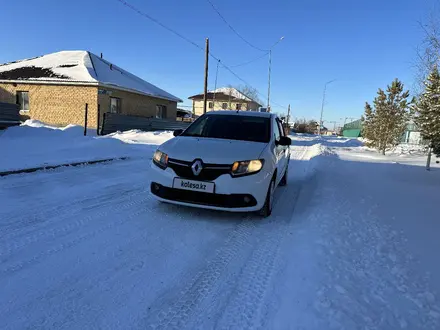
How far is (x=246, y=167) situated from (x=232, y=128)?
4.78ft

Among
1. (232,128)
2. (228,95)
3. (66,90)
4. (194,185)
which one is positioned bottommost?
(194,185)

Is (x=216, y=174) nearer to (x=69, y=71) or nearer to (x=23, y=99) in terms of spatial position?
(x=69, y=71)

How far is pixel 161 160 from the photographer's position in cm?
444

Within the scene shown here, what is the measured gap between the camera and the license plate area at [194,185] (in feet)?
13.2

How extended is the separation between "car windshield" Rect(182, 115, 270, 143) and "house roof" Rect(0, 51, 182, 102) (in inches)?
712

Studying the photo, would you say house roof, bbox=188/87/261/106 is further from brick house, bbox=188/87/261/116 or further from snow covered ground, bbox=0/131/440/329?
snow covered ground, bbox=0/131/440/329

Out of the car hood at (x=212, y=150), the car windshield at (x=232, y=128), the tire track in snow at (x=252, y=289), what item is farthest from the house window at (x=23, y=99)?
the tire track in snow at (x=252, y=289)

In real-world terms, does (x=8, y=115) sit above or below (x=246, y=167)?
above

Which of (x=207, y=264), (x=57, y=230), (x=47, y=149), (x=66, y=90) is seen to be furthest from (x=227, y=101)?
(x=207, y=264)

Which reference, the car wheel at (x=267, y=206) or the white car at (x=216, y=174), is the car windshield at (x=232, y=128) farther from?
the car wheel at (x=267, y=206)

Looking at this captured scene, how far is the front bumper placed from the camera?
4023 mm

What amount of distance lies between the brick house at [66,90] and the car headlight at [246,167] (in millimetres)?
19853

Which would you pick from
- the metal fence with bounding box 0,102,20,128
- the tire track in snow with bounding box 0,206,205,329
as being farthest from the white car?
the metal fence with bounding box 0,102,20,128

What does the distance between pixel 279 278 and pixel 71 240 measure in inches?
86.3
